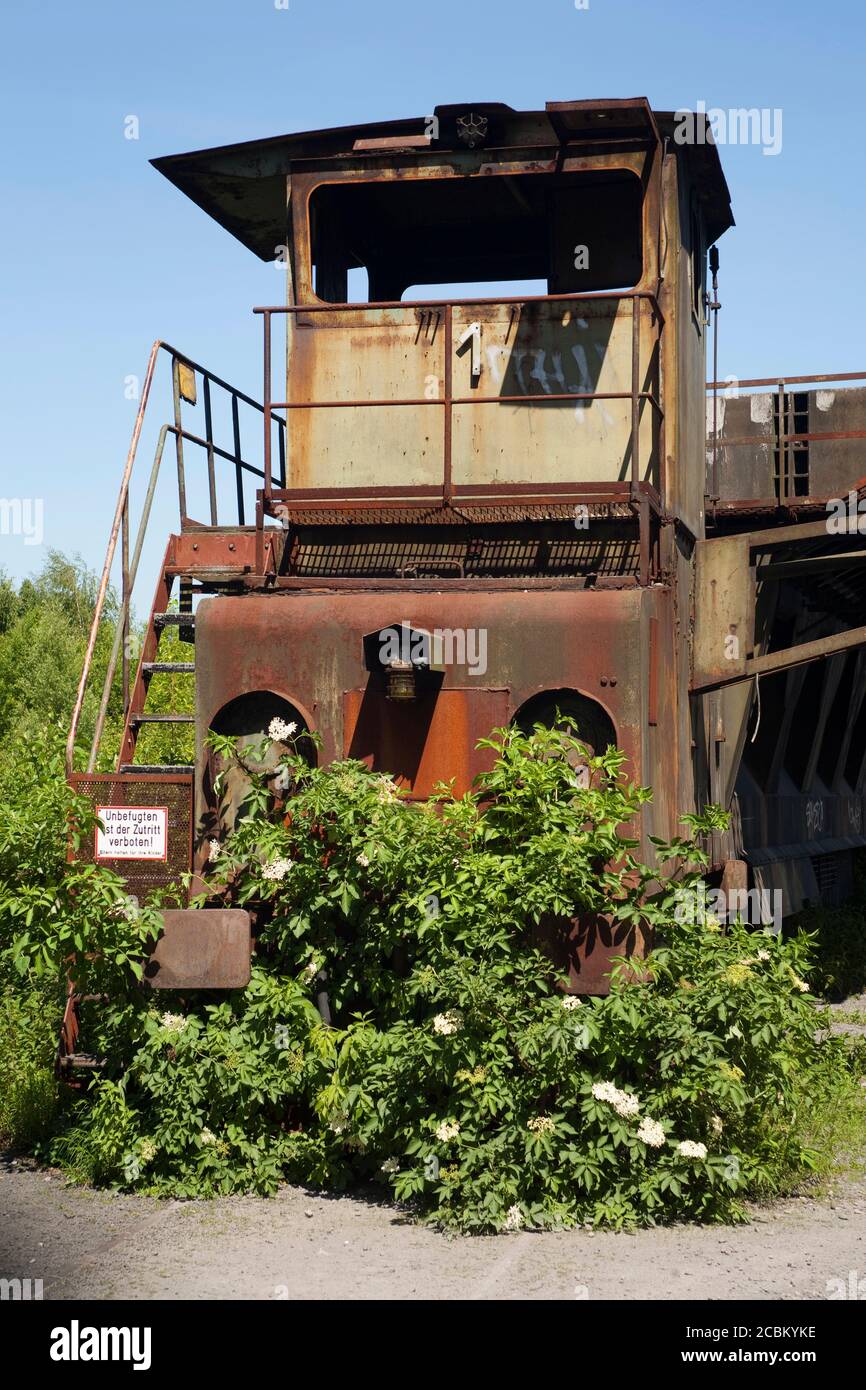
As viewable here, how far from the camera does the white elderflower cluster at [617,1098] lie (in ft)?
23.2

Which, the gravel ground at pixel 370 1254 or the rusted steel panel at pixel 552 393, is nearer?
the gravel ground at pixel 370 1254

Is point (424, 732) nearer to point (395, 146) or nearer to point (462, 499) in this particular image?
point (462, 499)

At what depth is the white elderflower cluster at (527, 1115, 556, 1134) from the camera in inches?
282

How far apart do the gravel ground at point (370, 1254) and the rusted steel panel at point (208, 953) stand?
1121 mm

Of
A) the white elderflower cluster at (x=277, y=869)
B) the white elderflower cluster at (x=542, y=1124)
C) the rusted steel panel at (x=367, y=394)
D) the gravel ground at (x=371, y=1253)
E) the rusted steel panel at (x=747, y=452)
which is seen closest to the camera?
the gravel ground at (x=371, y=1253)

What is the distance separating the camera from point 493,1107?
7.14 metres

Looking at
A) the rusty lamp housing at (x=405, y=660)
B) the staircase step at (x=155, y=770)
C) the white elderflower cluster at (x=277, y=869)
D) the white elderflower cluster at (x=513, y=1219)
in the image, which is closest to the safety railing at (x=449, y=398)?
the rusty lamp housing at (x=405, y=660)

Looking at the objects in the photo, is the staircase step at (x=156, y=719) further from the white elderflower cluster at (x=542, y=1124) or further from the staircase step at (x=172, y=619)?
the white elderflower cluster at (x=542, y=1124)

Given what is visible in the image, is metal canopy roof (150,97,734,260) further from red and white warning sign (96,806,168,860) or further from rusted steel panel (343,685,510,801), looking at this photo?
red and white warning sign (96,806,168,860)

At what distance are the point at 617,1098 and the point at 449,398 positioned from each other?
4.36 metres

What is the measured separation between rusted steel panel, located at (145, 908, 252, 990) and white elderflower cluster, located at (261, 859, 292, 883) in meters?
0.27

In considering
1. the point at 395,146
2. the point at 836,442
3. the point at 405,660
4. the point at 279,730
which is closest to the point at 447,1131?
the point at 279,730

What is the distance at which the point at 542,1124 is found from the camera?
23.6 ft

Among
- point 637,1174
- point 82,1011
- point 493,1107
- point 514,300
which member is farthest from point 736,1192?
point 514,300
